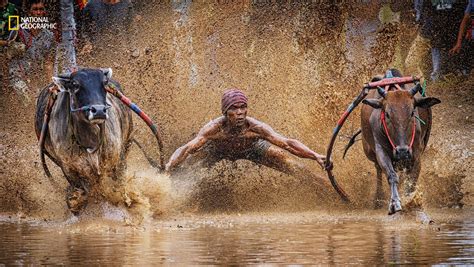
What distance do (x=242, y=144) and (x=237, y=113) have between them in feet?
1.54

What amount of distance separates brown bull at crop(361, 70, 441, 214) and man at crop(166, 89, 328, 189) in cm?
93

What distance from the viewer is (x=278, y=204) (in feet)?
51.7

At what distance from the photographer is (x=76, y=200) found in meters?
13.9

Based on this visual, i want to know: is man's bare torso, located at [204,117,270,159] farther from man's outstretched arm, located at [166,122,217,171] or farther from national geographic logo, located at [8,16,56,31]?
national geographic logo, located at [8,16,56,31]

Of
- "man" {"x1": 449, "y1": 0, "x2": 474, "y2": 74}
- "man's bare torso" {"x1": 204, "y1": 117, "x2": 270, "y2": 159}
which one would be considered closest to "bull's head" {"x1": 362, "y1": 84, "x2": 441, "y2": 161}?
"man's bare torso" {"x1": 204, "y1": 117, "x2": 270, "y2": 159}

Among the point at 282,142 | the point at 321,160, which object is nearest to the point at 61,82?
the point at 282,142

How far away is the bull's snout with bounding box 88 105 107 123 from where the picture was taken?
1332 centimetres

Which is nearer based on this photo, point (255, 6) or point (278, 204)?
point (278, 204)

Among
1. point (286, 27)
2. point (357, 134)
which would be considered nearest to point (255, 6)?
point (286, 27)

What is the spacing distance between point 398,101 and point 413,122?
A: 0.84 feet

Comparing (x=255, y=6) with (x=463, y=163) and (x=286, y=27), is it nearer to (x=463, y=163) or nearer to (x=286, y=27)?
(x=286, y=27)

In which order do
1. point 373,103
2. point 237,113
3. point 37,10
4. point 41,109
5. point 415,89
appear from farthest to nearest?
point 37,10 → point 237,113 → point 41,109 → point 373,103 → point 415,89

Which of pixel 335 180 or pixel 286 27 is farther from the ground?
pixel 286 27

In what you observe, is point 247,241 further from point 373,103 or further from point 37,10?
point 37,10
